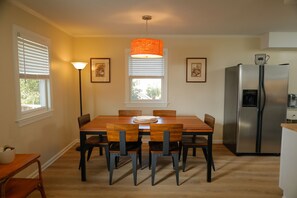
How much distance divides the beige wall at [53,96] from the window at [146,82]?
1.20m

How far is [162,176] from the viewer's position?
295cm

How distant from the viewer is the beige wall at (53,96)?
238 cm

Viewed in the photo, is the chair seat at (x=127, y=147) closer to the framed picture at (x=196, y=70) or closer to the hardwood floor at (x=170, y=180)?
the hardwood floor at (x=170, y=180)

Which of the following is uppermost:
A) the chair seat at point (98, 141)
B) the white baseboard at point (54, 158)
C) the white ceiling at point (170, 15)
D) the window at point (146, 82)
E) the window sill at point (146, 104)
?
→ the white ceiling at point (170, 15)

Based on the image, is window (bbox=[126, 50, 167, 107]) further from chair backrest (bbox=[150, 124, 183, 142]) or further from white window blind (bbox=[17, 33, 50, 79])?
chair backrest (bbox=[150, 124, 183, 142])

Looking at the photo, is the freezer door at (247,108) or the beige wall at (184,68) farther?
the beige wall at (184,68)

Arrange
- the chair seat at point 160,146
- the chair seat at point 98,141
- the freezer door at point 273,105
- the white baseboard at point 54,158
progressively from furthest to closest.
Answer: the freezer door at point 273,105 < the chair seat at point 98,141 < the white baseboard at point 54,158 < the chair seat at point 160,146

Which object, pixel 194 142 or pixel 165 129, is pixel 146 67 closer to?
pixel 194 142

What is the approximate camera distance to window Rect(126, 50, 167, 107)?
4.37 m

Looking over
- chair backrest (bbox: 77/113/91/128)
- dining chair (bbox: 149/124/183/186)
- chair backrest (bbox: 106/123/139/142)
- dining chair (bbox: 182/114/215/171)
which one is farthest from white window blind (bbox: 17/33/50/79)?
dining chair (bbox: 182/114/215/171)

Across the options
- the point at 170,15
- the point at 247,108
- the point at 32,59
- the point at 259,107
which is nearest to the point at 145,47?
the point at 170,15

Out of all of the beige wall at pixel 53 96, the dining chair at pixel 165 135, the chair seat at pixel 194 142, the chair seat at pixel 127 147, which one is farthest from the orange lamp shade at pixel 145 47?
the beige wall at pixel 53 96

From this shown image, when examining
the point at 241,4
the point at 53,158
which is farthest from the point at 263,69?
the point at 53,158

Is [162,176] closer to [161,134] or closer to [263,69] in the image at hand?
[161,134]
